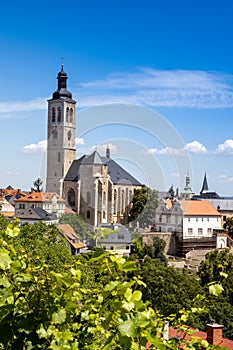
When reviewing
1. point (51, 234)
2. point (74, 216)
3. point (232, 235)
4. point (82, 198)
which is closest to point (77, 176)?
point (82, 198)

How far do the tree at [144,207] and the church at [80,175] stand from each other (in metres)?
1.25

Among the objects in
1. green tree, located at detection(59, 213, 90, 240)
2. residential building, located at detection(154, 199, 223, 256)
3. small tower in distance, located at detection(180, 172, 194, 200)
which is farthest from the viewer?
small tower in distance, located at detection(180, 172, 194, 200)

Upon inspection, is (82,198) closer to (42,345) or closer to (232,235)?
(232,235)

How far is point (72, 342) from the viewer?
2.64 meters

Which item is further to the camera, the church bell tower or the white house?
the church bell tower

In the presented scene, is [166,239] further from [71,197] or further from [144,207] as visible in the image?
[71,197]

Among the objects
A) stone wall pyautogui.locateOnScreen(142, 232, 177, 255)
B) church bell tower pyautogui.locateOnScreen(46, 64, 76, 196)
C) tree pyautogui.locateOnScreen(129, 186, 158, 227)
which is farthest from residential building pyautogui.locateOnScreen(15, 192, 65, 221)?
stone wall pyautogui.locateOnScreen(142, 232, 177, 255)

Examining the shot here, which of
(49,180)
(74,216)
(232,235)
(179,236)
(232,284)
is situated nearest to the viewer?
(232,284)

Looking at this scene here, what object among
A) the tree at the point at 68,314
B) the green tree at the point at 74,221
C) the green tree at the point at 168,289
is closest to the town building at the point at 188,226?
the green tree at the point at 74,221

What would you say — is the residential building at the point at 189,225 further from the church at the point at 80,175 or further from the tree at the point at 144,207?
the church at the point at 80,175

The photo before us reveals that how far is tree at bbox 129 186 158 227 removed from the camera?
179 feet

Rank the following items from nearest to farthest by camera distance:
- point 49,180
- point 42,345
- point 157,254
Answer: point 42,345 < point 157,254 < point 49,180

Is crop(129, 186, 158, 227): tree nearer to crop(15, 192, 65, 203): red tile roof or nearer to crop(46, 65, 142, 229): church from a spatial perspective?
crop(46, 65, 142, 229): church

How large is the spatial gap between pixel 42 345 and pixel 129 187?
191 ft
